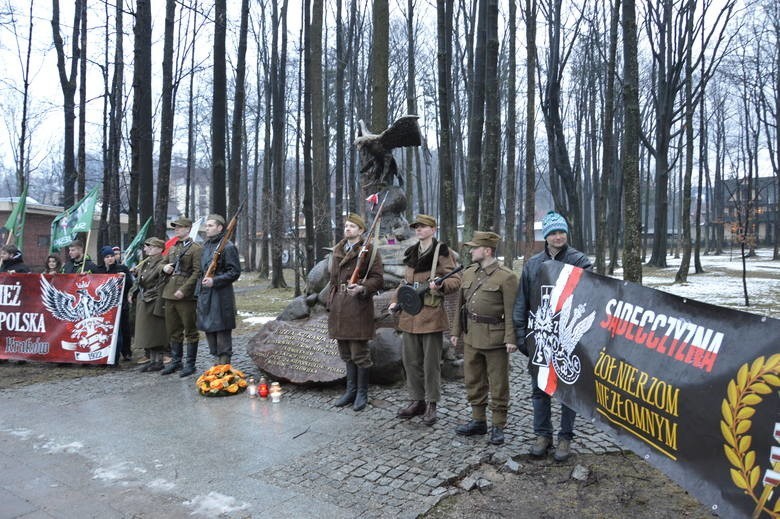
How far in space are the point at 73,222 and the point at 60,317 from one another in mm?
1575

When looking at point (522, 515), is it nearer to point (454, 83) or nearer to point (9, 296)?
point (9, 296)

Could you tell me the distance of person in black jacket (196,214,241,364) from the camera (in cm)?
662

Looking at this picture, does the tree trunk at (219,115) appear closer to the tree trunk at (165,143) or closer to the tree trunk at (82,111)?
the tree trunk at (165,143)

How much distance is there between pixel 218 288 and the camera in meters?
6.66

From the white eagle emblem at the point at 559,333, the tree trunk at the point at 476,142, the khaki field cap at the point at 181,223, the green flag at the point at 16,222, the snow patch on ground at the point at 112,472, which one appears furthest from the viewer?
the tree trunk at the point at 476,142

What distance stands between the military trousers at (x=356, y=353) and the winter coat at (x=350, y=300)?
13 centimetres

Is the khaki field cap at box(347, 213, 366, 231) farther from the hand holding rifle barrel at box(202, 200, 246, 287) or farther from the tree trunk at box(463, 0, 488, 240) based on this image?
the tree trunk at box(463, 0, 488, 240)

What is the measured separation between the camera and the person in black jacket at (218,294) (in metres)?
6.62

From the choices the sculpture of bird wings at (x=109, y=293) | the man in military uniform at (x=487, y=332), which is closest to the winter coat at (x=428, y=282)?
the man in military uniform at (x=487, y=332)

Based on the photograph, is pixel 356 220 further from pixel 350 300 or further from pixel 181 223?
pixel 181 223

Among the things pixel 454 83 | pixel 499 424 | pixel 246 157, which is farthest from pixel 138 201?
pixel 246 157

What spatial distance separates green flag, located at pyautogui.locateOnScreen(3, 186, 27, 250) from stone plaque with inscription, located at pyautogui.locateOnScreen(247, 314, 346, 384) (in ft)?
16.4

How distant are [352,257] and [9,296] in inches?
233

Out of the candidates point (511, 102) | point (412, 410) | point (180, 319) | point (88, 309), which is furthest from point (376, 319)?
point (511, 102)
